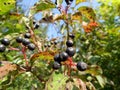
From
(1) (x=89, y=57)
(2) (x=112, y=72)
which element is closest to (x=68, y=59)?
(1) (x=89, y=57)

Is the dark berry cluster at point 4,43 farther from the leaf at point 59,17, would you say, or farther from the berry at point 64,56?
the berry at point 64,56

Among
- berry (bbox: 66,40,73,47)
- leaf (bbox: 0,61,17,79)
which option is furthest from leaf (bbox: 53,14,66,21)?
leaf (bbox: 0,61,17,79)

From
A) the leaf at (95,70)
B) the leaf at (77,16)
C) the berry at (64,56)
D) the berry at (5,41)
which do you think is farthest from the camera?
the berry at (5,41)

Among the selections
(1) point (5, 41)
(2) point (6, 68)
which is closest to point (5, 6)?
(1) point (5, 41)

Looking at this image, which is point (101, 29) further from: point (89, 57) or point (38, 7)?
point (38, 7)

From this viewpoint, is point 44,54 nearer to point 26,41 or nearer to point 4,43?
point 26,41

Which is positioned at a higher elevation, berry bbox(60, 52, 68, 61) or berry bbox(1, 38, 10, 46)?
berry bbox(60, 52, 68, 61)

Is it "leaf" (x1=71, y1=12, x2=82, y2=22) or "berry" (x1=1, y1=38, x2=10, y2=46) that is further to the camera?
"berry" (x1=1, y1=38, x2=10, y2=46)

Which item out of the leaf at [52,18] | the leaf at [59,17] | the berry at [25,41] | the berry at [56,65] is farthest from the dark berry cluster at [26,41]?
the berry at [56,65]

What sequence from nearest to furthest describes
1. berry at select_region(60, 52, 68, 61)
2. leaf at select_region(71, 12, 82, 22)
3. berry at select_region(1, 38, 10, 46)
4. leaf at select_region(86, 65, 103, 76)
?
berry at select_region(60, 52, 68, 61)
leaf at select_region(86, 65, 103, 76)
leaf at select_region(71, 12, 82, 22)
berry at select_region(1, 38, 10, 46)

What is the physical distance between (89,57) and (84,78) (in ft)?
6.37

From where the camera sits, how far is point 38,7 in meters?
2.14

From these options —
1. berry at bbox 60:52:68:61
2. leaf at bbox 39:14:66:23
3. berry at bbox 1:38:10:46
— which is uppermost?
leaf at bbox 39:14:66:23

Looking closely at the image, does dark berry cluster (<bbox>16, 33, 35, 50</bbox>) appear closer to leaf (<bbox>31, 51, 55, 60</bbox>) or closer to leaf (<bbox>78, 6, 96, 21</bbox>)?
leaf (<bbox>31, 51, 55, 60</bbox>)
